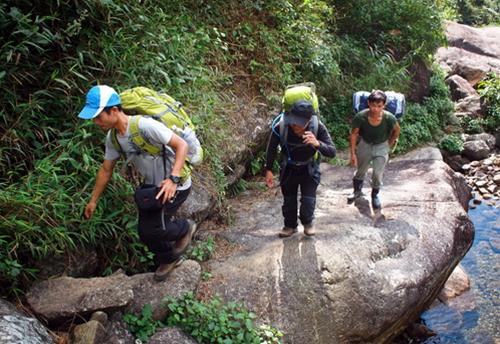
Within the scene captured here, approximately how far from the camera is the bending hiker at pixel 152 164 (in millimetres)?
3721

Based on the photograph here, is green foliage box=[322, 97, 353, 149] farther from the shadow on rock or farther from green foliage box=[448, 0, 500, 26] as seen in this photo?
green foliage box=[448, 0, 500, 26]

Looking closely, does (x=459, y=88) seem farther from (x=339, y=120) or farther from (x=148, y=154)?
(x=148, y=154)

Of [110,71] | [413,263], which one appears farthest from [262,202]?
[110,71]

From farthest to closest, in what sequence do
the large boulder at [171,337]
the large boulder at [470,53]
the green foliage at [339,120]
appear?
the large boulder at [470,53] → the green foliage at [339,120] → the large boulder at [171,337]

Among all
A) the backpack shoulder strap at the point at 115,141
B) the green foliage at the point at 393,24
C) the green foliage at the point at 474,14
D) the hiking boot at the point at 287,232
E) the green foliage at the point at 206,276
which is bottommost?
the green foliage at the point at 206,276

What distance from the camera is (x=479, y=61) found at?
16953 millimetres

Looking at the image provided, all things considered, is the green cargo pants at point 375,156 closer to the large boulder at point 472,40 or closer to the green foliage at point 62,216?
the green foliage at point 62,216

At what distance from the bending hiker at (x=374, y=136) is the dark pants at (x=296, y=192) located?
122 cm

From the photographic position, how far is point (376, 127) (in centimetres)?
594

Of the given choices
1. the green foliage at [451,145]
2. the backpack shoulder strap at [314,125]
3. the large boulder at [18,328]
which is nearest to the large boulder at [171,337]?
the large boulder at [18,328]

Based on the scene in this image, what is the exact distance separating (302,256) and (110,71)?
319cm

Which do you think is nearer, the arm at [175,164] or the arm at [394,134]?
the arm at [175,164]

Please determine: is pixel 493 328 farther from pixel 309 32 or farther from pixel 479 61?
pixel 479 61

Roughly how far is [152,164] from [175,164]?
308mm
